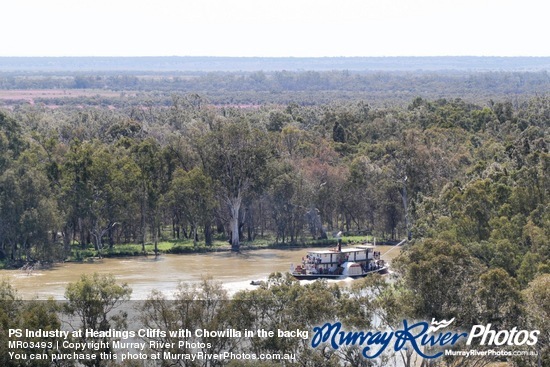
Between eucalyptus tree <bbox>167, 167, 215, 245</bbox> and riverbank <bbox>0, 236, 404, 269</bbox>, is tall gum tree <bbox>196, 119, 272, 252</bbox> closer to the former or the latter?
eucalyptus tree <bbox>167, 167, 215, 245</bbox>

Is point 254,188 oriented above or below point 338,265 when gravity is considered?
above

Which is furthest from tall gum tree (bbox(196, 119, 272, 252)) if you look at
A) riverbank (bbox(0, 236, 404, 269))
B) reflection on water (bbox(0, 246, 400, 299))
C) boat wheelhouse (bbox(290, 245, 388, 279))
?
boat wheelhouse (bbox(290, 245, 388, 279))

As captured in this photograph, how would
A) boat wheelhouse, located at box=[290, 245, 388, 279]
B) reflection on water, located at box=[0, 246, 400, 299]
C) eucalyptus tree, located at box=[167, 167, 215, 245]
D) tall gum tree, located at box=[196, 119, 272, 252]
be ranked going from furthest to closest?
1. tall gum tree, located at box=[196, 119, 272, 252]
2. eucalyptus tree, located at box=[167, 167, 215, 245]
3. boat wheelhouse, located at box=[290, 245, 388, 279]
4. reflection on water, located at box=[0, 246, 400, 299]

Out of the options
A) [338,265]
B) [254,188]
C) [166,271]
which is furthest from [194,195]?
[338,265]

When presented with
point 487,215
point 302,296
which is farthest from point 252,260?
point 302,296

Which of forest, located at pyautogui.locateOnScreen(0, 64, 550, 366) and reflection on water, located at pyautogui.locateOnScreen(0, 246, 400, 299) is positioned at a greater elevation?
forest, located at pyautogui.locateOnScreen(0, 64, 550, 366)

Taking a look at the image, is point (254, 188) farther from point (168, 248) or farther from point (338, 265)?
point (338, 265)
